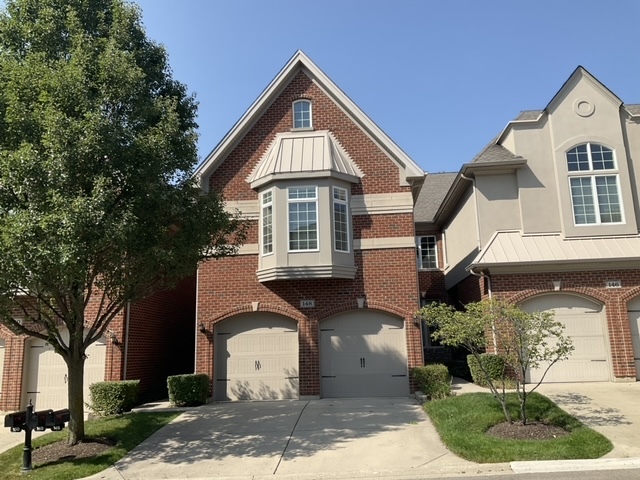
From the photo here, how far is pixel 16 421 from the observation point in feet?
29.4

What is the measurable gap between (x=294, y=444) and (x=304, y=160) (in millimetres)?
8326

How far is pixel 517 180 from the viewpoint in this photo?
16.1 metres

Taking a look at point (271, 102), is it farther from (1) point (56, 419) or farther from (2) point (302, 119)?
(1) point (56, 419)

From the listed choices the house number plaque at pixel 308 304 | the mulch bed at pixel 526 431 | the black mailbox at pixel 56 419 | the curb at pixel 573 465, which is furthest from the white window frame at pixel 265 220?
the curb at pixel 573 465

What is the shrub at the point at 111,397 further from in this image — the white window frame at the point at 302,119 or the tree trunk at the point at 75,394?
the white window frame at the point at 302,119

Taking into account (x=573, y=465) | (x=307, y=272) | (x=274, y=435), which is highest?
(x=307, y=272)

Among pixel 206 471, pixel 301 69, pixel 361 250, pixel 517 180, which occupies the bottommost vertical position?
pixel 206 471

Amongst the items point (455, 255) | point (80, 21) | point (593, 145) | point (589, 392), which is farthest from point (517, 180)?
point (80, 21)

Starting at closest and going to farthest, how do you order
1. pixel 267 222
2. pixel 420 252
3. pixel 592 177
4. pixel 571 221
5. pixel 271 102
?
pixel 267 222, pixel 571 221, pixel 592 177, pixel 271 102, pixel 420 252

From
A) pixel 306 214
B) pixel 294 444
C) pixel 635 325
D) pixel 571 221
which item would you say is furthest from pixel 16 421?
pixel 635 325

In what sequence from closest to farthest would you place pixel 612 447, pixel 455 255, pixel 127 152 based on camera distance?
1. pixel 612 447
2. pixel 127 152
3. pixel 455 255

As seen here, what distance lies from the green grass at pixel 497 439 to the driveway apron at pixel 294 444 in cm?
29

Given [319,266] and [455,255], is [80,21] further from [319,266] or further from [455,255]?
[455,255]

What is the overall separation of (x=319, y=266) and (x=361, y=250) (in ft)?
5.05
